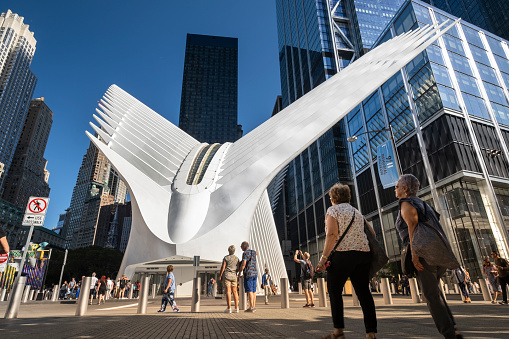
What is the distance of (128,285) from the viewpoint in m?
22.3

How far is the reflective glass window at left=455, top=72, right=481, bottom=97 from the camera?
3110 cm

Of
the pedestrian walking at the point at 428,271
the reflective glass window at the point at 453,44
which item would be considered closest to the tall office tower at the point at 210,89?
the reflective glass window at the point at 453,44

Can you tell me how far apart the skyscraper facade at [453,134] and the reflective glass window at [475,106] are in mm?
138

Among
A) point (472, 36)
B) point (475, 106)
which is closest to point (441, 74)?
point (475, 106)

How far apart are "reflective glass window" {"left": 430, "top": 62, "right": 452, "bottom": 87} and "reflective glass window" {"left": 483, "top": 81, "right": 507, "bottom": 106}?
6.53m

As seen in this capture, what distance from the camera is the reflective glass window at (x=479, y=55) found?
3494 centimetres

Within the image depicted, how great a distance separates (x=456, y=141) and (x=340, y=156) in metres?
22.3

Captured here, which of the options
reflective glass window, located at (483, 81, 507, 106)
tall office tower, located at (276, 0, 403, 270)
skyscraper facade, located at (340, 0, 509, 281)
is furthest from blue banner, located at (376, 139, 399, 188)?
tall office tower, located at (276, 0, 403, 270)

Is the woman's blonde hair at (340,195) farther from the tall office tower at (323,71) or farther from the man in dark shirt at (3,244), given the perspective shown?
the tall office tower at (323,71)

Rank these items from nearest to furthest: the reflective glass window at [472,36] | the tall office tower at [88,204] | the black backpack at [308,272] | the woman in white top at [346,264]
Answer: the woman in white top at [346,264] < the black backpack at [308,272] < the reflective glass window at [472,36] < the tall office tower at [88,204]

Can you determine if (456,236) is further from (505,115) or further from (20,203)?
(20,203)

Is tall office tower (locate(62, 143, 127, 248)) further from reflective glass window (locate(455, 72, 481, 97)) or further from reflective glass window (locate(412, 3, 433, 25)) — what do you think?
reflective glass window (locate(455, 72, 481, 97))

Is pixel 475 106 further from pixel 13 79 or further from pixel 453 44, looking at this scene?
pixel 13 79

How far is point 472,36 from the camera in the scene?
3616 centimetres
